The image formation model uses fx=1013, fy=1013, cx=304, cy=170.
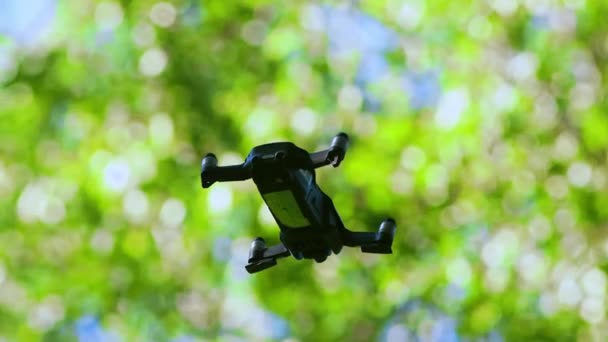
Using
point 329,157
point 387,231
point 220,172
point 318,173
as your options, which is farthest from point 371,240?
point 318,173

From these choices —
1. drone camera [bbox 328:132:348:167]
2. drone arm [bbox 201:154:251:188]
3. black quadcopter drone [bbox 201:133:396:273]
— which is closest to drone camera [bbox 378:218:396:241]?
black quadcopter drone [bbox 201:133:396:273]

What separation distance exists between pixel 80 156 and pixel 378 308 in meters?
1.53

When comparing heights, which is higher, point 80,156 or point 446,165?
point 80,156

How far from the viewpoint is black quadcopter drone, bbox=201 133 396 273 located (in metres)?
1.60

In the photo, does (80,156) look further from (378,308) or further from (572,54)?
(572,54)

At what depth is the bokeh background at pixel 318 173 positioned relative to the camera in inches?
176

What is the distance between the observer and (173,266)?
4.61m

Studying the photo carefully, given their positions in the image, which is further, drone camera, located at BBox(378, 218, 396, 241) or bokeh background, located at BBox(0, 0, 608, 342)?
bokeh background, located at BBox(0, 0, 608, 342)

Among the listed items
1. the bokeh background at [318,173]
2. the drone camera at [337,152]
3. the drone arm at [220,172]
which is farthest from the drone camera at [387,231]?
the bokeh background at [318,173]

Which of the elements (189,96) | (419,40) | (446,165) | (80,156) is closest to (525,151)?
(446,165)

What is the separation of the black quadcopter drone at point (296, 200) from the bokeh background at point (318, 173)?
2603 millimetres

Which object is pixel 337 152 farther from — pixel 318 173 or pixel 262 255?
pixel 318 173

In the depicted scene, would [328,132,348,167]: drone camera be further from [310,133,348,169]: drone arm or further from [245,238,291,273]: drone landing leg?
[245,238,291,273]: drone landing leg

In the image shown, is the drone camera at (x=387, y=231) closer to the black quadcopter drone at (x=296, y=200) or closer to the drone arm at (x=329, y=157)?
the black quadcopter drone at (x=296, y=200)
